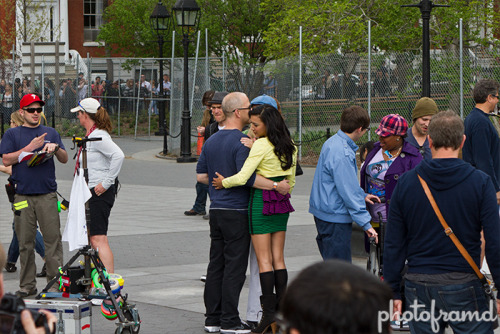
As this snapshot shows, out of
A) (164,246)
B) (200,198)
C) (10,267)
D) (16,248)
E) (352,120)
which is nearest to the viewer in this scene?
(352,120)

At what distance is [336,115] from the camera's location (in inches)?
884

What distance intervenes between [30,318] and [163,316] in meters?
4.72

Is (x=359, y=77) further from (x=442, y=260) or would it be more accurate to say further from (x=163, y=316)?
(x=442, y=260)

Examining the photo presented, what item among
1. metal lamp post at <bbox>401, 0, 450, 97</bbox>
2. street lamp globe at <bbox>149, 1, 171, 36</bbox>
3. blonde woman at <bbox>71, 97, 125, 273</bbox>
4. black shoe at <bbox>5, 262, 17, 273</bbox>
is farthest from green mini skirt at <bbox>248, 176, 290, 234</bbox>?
street lamp globe at <bbox>149, 1, 171, 36</bbox>

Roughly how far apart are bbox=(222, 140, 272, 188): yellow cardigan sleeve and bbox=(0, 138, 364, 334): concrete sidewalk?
85 cm

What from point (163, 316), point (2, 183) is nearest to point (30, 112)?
point (163, 316)

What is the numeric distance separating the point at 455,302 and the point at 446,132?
2.90 feet

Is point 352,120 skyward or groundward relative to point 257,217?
skyward

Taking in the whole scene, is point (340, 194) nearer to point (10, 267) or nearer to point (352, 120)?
point (352, 120)

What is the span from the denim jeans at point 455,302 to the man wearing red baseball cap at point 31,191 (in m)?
4.70

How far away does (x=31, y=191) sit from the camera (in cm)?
841

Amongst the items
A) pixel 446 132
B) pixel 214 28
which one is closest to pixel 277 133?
pixel 446 132

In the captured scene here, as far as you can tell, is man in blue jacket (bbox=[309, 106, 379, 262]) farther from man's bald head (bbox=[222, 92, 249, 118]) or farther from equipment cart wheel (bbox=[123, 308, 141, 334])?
equipment cart wheel (bbox=[123, 308, 141, 334])

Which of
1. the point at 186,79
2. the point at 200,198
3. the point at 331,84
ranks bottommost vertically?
the point at 200,198
